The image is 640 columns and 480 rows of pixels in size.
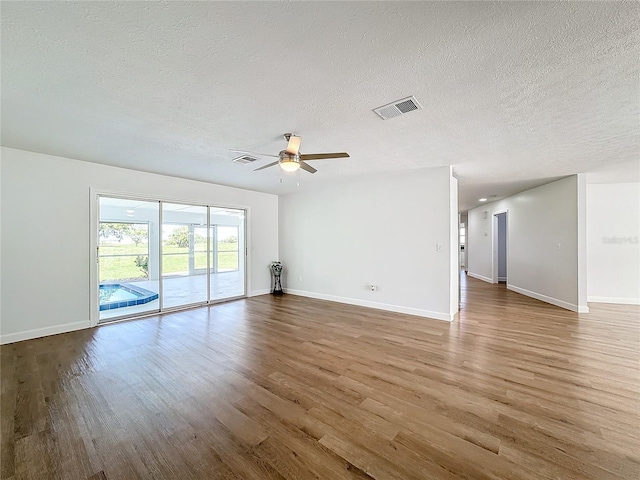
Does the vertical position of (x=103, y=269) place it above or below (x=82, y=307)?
above

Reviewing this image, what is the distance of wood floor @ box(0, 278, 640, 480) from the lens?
1.57 metres

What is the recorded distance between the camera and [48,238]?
3.88m

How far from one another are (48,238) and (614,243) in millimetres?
10798

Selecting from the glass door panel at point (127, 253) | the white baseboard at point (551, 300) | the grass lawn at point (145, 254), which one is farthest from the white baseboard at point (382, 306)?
the glass door panel at point (127, 253)

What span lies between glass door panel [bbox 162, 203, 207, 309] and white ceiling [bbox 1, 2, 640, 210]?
204 centimetres

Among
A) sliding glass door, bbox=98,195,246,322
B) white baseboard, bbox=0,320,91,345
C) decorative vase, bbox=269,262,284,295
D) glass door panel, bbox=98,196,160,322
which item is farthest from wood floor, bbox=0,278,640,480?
decorative vase, bbox=269,262,284,295

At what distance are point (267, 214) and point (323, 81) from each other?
5233 millimetres

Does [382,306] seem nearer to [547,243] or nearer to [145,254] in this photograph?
[547,243]

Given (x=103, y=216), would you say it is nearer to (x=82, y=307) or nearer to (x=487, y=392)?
(x=82, y=307)

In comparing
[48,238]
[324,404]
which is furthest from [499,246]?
[48,238]

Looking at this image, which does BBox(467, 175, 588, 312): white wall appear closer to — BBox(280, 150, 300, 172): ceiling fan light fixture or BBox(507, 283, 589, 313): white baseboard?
BBox(507, 283, 589, 313): white baseboard

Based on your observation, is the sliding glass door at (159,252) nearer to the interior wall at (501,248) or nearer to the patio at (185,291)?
the patio at (185,291)

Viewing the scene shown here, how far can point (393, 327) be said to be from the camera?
13.4ft

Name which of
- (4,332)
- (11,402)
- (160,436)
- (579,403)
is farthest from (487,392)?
(4,332)
